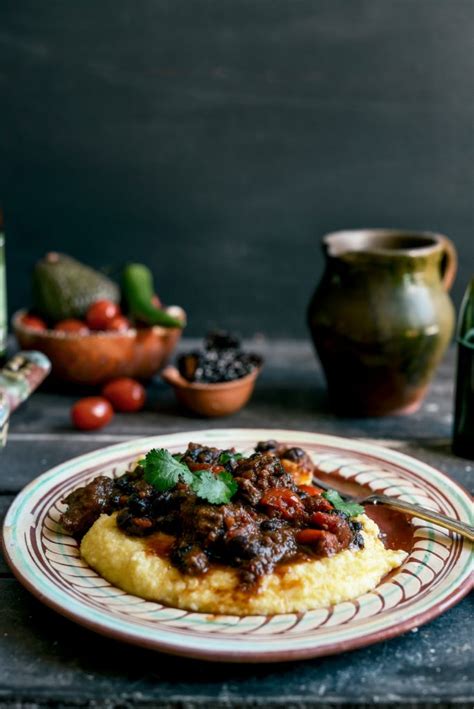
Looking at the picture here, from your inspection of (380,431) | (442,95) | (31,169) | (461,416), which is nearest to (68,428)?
(380,431)

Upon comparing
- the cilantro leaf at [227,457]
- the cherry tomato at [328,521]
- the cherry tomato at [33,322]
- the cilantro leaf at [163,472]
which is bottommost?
the cherry tomato at [33,322]

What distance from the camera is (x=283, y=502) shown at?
5.28 feet

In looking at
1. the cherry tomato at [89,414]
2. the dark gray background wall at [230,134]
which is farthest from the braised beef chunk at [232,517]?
the dark gray background wall at [230,134]

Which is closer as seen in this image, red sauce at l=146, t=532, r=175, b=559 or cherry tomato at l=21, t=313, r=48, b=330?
red sauce at l=146, t=532, r=175, b=559

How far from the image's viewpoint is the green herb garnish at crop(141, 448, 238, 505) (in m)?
1.57

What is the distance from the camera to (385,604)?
1406mm

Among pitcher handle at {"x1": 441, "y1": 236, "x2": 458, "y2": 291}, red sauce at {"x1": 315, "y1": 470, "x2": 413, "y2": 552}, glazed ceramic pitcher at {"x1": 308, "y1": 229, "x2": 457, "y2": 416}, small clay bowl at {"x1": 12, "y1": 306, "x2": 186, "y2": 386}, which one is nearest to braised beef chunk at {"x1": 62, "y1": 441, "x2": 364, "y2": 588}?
red sauce at {"x1": 315, "y1": 470, "x2": 413, "y2": 552}

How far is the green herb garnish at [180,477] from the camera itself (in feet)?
5.16

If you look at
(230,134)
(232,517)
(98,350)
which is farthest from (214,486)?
(230,134)

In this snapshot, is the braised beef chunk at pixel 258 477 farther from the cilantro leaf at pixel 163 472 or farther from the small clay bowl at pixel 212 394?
the small clay bowl at pixel 212 394

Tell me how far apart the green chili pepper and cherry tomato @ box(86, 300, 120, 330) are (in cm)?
9

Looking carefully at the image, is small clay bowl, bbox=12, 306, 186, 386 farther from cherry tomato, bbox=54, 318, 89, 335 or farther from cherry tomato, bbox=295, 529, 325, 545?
cherry tomato, bbox=295, 529, 325, 545

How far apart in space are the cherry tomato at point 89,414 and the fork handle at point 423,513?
3.32ft

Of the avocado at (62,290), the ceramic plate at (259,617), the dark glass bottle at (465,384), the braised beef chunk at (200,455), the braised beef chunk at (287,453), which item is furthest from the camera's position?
the avocado at (62,290)
